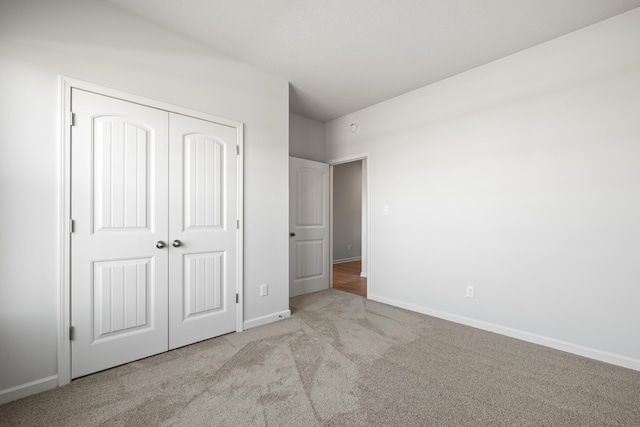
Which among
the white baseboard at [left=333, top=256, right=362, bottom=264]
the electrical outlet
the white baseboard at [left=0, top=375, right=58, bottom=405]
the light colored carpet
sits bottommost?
the white baseboard at [left=333, top=256, right=362, bottom=264]

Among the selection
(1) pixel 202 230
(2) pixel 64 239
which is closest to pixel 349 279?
(1) pixel 202 230

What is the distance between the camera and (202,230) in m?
2.53

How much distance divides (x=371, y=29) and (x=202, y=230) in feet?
7.58

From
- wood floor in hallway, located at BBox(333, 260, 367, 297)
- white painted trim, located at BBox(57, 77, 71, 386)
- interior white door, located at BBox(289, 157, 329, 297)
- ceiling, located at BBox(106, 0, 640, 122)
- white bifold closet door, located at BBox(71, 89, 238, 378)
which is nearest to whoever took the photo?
Answer: white painted trim, located at BBox(57, 77, 71, 386)

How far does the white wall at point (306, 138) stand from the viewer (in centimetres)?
422

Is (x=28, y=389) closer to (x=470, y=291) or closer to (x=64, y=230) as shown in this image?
(x=64, y=230)

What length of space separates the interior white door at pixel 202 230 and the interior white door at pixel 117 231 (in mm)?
88

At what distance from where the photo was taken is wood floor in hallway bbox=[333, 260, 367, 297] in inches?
175

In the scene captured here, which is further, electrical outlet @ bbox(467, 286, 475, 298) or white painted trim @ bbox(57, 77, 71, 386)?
electrical outlet @ bbox(467, 286, 475, 298)

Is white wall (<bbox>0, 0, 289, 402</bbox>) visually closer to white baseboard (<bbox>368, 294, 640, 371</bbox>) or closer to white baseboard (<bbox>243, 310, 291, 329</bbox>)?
white baseboard (<bbox>243, 310, 291, 329</bbox>)

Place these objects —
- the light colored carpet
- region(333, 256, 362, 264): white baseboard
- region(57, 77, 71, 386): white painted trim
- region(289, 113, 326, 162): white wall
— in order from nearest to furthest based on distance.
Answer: the light colored carpet → region(57, 77, 71, 386): white painted trim → region(289, 113, 326, 162): white wall → region(333, 256, 362, 264): white baseboard

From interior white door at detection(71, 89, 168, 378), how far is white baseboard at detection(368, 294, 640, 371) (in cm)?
282

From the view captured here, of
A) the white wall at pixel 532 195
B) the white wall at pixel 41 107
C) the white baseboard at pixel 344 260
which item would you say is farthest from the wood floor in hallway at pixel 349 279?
the white wall at pixel 41 107

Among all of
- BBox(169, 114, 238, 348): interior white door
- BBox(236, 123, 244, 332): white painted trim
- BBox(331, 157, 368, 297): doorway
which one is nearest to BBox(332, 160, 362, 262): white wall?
A: BBox(331, 157, 368, 297): doorway
